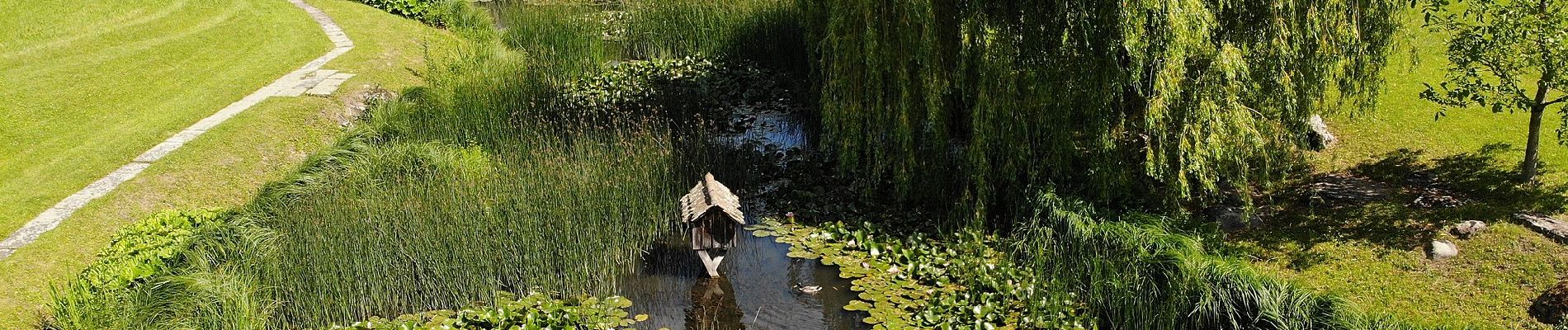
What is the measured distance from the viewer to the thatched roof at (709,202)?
23.2 feet

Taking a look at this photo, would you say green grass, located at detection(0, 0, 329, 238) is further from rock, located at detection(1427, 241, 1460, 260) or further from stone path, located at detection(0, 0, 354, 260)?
rock, located at detection(1427, 241, 1460, 260)

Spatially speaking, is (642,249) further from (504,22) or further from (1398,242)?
(504,22)

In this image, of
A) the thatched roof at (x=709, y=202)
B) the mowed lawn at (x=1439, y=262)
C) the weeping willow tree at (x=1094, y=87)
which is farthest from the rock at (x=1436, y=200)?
the thatched roof at (x=709, y=202)

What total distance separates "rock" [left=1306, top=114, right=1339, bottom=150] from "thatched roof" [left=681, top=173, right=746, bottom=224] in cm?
466

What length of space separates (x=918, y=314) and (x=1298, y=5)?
3.02 meters

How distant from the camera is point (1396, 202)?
24.4ft

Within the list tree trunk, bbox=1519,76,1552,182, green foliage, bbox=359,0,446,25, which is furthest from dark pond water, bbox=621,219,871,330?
green foliage, bbox=359,0,446,25

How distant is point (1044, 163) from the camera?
735 cm

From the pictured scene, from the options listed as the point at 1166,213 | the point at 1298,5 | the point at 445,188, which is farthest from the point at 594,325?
the point at 1298,5

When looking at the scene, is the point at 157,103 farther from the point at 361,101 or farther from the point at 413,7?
the point at 413,7

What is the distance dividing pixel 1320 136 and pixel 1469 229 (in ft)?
6.33

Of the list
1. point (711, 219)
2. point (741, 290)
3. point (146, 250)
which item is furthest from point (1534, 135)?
point (146, 250)

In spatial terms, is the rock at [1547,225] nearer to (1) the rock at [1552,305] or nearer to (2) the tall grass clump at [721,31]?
(1) the rock at [1552,305]

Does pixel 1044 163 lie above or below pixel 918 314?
above
